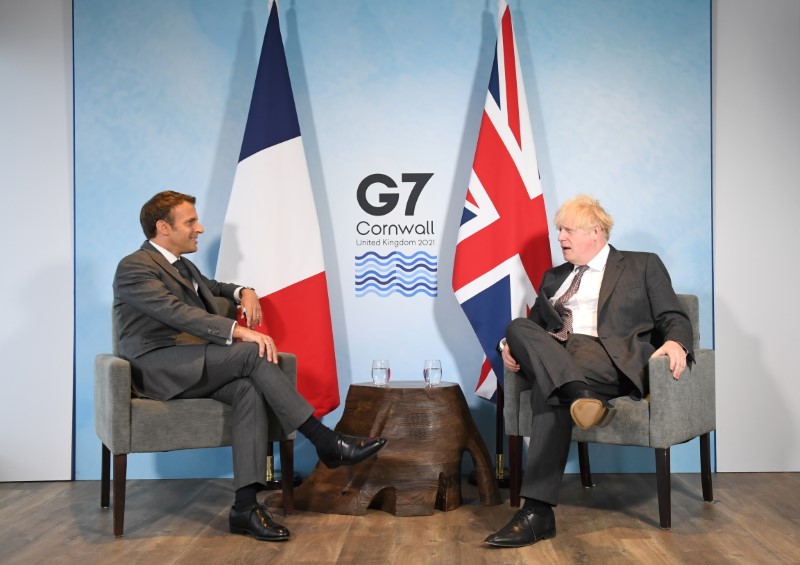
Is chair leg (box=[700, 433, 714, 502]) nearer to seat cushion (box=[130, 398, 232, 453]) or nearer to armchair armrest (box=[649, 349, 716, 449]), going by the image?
armchair armrest (box=[649, 349, 716, 449])

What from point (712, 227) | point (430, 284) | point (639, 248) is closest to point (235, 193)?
point (430, 284)

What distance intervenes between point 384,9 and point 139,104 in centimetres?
131

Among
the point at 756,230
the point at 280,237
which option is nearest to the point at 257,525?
the point at 280,237

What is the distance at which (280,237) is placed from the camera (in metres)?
3.98

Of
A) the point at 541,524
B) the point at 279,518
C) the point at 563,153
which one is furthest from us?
the point at 563,153

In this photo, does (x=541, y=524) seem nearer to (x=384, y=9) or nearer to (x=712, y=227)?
(x=712, y=227)

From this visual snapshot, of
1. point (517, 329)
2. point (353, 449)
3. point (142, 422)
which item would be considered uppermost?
point (517, 329)

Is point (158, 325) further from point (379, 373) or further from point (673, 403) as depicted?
point (673, 403)

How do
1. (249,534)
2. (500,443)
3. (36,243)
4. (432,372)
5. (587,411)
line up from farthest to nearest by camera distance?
(36,243) → (500,443) → (432,372) → (249,534) → (587,411)

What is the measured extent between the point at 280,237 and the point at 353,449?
121 centimetres

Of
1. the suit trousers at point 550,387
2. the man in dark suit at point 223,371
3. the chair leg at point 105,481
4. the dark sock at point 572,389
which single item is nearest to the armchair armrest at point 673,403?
the suit trousers at point 550,387

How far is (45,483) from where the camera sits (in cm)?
412

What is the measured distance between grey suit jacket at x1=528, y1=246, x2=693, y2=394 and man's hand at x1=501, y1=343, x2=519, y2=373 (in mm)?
245

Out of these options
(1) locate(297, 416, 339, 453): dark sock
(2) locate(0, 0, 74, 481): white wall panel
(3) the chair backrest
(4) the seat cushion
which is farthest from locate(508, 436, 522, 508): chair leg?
(2) locate(0, 0, 74, 481): white wall panel
